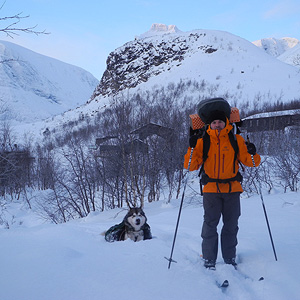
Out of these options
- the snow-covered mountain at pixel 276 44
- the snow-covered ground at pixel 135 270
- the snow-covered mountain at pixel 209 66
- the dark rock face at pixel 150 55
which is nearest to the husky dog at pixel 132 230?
the snow-covered ground at pixel 135 270

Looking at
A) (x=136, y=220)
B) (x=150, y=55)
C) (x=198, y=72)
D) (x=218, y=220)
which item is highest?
(x=150, y=55)

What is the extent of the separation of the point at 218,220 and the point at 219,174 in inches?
20.8

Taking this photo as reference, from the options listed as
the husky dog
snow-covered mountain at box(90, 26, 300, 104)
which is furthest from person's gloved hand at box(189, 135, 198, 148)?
snow-covered mountain at box(90, 26, 300, 104)

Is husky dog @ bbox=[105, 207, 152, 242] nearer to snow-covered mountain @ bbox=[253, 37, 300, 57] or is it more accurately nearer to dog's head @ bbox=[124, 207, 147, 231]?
dog's head @ bbox=[124, 207, 147, 231]

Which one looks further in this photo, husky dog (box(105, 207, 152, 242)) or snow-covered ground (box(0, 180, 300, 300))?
husky dog (box(105, 207, 152, 242))

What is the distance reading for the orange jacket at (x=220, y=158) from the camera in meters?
2.51

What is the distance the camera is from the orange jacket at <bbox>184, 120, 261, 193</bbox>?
2.51m

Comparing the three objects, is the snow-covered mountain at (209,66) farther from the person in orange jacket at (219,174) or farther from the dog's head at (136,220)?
the person in orange jacket at (219,174)

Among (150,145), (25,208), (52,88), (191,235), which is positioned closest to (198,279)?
(191,235)

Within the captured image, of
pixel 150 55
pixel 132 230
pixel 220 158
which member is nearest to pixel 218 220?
pixel 220 158

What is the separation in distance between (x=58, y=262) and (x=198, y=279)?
4.45 feet

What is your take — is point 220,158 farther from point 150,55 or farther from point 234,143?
point 150,55

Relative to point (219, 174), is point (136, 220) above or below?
below

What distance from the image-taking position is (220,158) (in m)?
2.52
